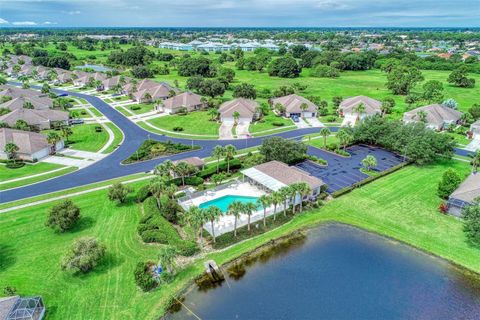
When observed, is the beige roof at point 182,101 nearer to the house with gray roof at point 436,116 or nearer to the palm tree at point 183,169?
the palm tree at point 183,169

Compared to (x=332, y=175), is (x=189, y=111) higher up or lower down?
higher up

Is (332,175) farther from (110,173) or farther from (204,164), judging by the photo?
(110,173)

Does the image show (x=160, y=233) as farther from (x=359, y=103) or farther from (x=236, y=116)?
(x=359, y=103)

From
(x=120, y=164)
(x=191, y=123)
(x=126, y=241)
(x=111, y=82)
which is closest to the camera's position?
(x=126, y=241)

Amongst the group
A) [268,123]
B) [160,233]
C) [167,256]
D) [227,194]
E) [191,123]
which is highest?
[191,123]

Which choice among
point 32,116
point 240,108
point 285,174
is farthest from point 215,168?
point 32,116

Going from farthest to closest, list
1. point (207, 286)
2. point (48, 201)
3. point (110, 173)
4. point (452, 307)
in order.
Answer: point (110, 173) → point (48, 201) → point (207, 286) → point (452, 307)

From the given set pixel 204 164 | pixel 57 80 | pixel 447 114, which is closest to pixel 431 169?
pixel 447 114
